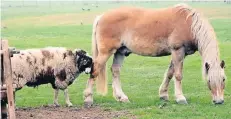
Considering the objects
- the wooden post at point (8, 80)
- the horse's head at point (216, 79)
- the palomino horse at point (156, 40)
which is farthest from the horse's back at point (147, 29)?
the wooden post at point (8, 80)

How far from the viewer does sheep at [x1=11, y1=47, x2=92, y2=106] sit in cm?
1049

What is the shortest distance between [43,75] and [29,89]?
3746mm

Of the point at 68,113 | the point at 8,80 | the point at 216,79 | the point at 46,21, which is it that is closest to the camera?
the point at 8,80

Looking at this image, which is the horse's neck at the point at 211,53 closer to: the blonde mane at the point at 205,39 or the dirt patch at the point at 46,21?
the blonde mane at the point at 205,39

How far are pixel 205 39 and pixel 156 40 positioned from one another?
1241mm

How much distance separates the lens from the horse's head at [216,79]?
34.9 feet

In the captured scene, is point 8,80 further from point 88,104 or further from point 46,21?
point 46,21

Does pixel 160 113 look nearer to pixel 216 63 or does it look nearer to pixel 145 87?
pixel 216 63

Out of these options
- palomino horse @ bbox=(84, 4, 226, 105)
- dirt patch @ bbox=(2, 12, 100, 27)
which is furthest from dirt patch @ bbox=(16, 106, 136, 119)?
dirt patch @ bbox=(2, 12, 100, 27)

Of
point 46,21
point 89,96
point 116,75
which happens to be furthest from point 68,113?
point 46,21

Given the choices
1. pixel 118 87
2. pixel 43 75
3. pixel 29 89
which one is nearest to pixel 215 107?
pixel 118 87

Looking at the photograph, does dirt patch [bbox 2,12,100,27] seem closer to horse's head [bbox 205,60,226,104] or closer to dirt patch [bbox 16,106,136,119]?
dirt patch [bbox 16,106,136,119]

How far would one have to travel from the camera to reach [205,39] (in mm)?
11000

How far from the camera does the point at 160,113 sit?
10117 millimetres
